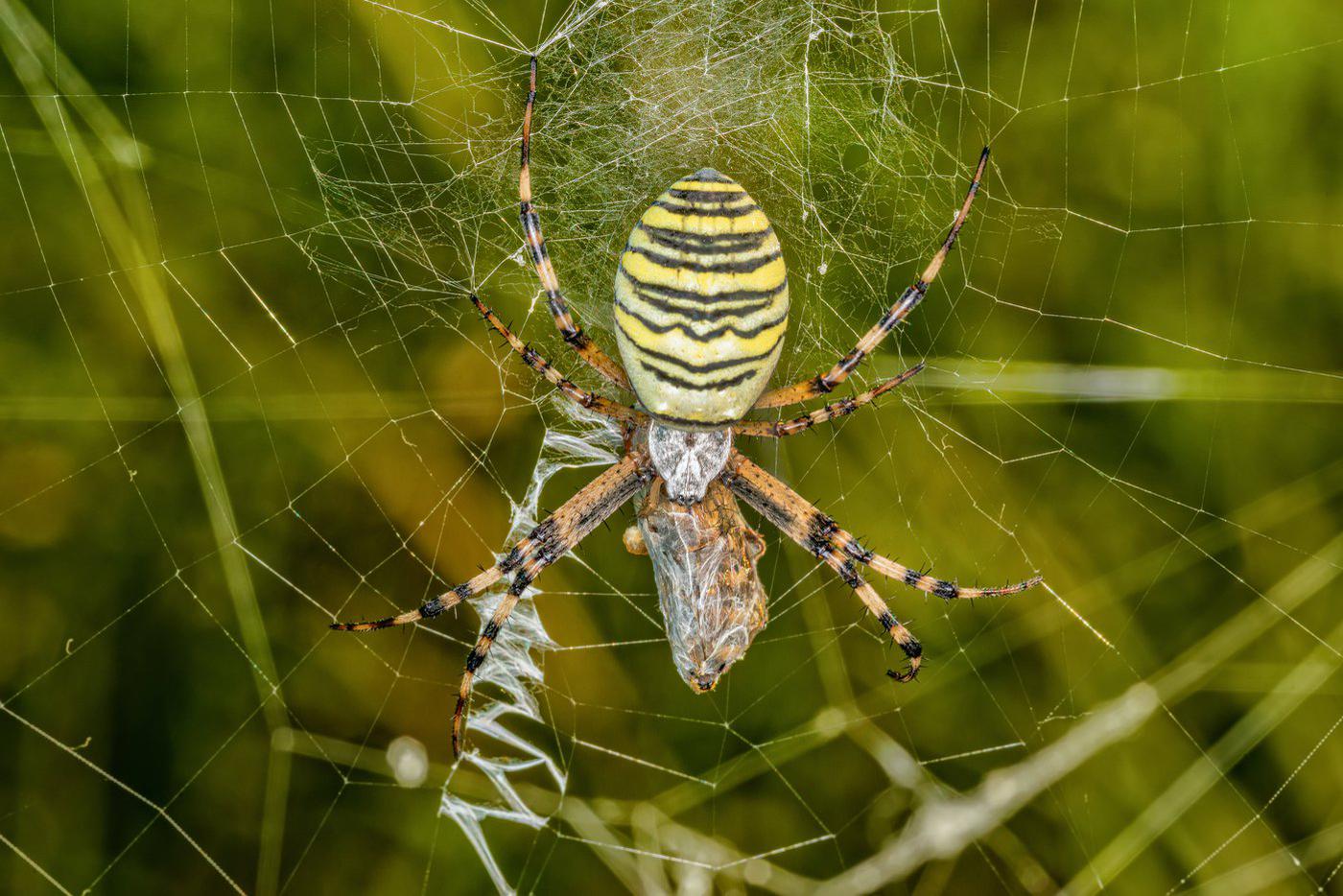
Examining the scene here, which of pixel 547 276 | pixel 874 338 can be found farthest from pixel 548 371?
pixel 874 338

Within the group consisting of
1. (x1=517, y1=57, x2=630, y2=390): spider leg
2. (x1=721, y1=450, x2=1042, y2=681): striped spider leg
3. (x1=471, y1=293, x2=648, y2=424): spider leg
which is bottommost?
(x1=721, y1=450, x2=1042, y2=681): striped spider leg

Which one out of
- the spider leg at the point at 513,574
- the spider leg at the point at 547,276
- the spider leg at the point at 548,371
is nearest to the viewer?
the spider leg at the point at 547,276

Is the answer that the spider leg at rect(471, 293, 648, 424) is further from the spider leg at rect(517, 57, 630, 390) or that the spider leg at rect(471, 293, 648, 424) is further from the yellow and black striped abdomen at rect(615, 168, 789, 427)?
the yellow and black striped abdomen at rect(615, 168, 789, 427)

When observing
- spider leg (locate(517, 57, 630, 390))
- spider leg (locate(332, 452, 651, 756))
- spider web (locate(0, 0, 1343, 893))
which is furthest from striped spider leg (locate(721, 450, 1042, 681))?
spider leg (locate(517, 57, 630, 390))

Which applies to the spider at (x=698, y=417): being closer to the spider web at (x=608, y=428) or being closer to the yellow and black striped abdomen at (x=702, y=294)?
the yellow and black striped abdomen at (x=702, y=294)

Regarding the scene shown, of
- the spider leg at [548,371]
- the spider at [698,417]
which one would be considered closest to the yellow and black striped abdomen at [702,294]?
the spider at [698,417]

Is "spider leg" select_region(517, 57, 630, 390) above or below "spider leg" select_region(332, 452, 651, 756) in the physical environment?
above

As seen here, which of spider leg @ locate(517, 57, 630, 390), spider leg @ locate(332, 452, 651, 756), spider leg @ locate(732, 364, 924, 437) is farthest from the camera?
spider leg @ locate(332, 452, 651, 756)
